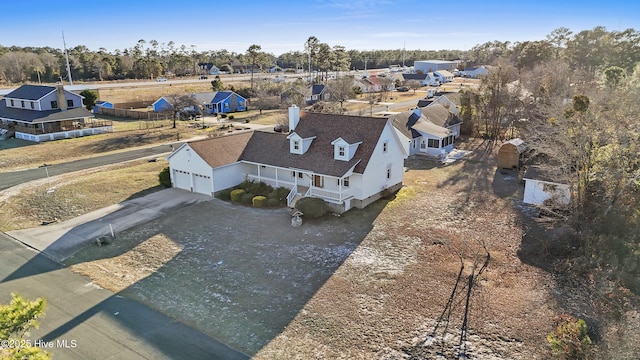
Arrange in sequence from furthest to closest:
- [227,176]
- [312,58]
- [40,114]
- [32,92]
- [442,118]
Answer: [312,58] < [32,92] < [40,114] < [442,118] < [227,176]

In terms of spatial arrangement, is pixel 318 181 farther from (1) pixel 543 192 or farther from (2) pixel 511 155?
(2) pixel 511 155

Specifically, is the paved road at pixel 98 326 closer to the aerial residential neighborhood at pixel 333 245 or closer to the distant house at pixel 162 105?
the aerial residential neighborhood at pixel 333 245

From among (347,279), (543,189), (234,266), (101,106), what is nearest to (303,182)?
(234,266)

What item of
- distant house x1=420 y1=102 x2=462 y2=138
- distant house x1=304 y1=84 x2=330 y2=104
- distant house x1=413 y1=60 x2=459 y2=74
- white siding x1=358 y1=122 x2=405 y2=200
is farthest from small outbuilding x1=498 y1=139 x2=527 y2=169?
distant house x1=413 y1=60 x2=459 y2=74

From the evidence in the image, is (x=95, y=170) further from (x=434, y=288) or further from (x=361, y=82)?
(x=361, y=82)

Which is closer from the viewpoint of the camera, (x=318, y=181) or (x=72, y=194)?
(x=318, y=181)

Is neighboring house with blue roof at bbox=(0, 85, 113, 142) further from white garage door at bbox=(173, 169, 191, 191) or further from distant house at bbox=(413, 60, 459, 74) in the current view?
distant house at bbox=(413, 60, 459, 74)
